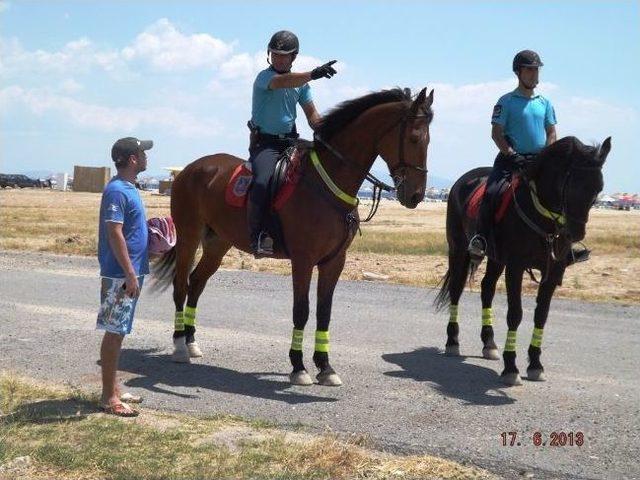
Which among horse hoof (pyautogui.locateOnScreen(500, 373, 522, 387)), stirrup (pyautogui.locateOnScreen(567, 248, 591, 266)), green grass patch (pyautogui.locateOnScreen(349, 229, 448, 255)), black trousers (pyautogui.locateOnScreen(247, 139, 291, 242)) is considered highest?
black trousers (pyautogui.locateOnScreen(247, 139, 291, 242))

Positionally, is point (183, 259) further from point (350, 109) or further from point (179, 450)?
point (179, 450)

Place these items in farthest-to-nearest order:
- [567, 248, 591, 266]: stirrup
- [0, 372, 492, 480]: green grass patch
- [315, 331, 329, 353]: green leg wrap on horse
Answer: [567, 248, 591, 266]: stirrup < [315, 331, 329, 353]: green leg wrap on horse < [0, 372, 492, 480]: green grass patch

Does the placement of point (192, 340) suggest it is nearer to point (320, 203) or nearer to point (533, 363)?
point (320, 203)

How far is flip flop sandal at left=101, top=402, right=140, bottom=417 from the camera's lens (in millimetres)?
6344

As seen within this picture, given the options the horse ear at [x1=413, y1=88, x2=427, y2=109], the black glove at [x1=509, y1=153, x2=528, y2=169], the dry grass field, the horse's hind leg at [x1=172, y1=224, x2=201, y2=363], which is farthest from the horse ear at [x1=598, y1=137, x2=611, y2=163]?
the dry grass field

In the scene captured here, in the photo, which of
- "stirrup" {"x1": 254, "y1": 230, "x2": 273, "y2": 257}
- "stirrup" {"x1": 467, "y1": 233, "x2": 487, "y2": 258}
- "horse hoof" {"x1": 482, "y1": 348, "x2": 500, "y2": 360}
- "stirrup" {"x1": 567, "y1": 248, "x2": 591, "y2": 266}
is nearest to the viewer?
"stirrup" {"x1": 254, "y1": 230, "x2": 273, "y2": 257}

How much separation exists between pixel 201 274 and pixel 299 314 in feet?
5.93

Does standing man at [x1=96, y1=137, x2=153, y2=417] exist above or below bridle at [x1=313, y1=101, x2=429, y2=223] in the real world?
below

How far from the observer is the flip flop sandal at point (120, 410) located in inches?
250

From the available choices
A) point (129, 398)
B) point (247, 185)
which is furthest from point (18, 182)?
point (129, 398)

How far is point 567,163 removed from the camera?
305 inches

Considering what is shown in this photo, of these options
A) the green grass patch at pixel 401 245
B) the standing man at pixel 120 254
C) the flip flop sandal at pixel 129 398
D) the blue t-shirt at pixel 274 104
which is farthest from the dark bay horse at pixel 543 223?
the green grass patch at pixel 401 245

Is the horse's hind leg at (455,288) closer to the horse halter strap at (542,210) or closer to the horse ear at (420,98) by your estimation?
the horse halter strap at (542,210)

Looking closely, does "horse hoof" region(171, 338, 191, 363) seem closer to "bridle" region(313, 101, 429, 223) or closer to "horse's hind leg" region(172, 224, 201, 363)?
"horse's hind leg" region(172, 224, 201, 363)
